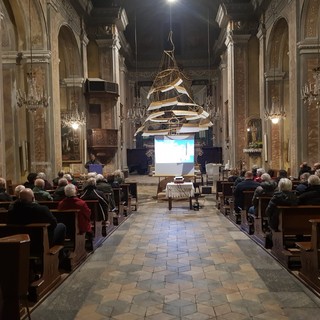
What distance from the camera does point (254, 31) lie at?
17.4 meters

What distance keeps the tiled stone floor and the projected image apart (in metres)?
4.55

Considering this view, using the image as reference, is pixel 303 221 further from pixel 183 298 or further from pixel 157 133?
pixel 157 133

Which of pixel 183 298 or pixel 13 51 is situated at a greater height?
pixel 13 51

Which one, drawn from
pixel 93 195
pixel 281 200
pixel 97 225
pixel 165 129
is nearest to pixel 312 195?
pixel 281 200

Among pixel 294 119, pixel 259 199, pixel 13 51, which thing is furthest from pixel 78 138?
pixel 259 199

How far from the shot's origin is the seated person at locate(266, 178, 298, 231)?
560cm

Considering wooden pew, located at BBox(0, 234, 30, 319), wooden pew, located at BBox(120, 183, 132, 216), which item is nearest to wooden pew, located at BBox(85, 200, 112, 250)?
wooden pew, located at BBox(120, 183, 132, 216)

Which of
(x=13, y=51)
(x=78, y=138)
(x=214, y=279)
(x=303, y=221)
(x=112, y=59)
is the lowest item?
(x=214, y=279)

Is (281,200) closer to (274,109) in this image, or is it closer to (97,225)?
(97,225)

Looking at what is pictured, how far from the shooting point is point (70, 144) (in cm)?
1554

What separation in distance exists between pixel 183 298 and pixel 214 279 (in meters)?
0.78

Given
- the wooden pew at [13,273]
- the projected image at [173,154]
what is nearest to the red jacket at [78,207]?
the wooden pew at [13,273]

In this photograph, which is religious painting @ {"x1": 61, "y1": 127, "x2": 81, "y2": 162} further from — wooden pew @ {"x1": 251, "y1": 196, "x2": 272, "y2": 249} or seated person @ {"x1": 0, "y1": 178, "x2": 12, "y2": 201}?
wooden pew @ {"x1": 251, "y1": 196, "x2": 272, "y2": 249}

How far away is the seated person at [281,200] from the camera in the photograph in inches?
221
